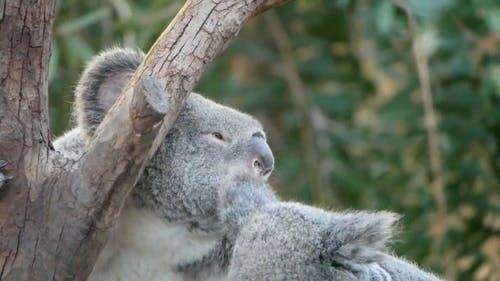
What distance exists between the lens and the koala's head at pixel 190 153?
3131mm

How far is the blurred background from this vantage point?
567 cm

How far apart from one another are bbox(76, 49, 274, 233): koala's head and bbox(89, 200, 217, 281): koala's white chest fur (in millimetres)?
36

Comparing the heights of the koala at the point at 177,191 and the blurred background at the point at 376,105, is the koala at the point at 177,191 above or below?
below

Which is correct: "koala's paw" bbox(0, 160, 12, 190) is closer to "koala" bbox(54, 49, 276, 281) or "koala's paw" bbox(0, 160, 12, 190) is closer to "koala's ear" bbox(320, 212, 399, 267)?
"koala" bbox(54, 49, 276, 281)

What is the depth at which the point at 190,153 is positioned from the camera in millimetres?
3223

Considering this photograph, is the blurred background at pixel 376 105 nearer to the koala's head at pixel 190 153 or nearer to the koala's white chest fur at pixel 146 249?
the koala's head at pixel 190 153

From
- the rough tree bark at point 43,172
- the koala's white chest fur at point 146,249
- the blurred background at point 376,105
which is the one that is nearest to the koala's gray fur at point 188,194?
the koala's white chest fur at point 146,249

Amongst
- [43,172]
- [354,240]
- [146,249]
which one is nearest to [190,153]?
[146,249]

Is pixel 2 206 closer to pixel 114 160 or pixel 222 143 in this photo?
pixel 114 160

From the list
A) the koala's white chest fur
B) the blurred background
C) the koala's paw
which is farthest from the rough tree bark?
the blurred background

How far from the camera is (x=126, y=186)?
8.59 feet

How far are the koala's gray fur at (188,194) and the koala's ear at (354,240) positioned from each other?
0.32ft

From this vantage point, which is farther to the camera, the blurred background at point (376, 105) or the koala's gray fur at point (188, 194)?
the blurred background at point (376, 105)

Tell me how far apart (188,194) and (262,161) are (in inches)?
9.1
